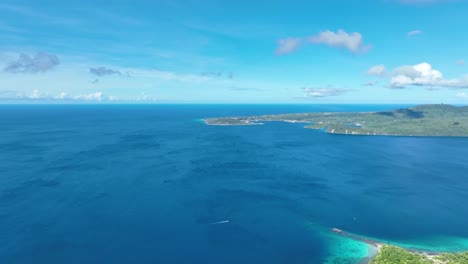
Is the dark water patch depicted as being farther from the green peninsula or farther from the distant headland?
the green peninsula

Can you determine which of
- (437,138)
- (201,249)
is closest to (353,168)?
(201,249)

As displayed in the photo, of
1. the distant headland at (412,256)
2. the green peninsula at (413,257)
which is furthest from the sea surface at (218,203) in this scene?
the green peninsula at (413,257)

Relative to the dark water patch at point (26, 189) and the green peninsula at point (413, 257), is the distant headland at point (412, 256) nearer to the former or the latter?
the green peninsula at point (413, 257)

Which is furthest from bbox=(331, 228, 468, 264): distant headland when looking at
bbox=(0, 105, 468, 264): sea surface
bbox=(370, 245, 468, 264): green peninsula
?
bbox=(0, 105, 468, 264): sea surface

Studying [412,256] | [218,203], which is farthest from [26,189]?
[412,256]

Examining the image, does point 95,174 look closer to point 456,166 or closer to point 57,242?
point 57,242

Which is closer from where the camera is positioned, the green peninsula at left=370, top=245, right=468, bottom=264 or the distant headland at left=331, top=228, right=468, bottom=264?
the green peninsula at left=370, top=245, right=468, bottom=264

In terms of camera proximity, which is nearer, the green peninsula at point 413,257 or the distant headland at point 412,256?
the green peninsula at point 413,257

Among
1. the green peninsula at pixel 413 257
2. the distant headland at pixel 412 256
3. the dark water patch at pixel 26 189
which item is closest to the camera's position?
the green peninsula at pixel 413 257

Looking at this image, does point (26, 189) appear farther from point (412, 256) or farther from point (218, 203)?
point (412, 256)
